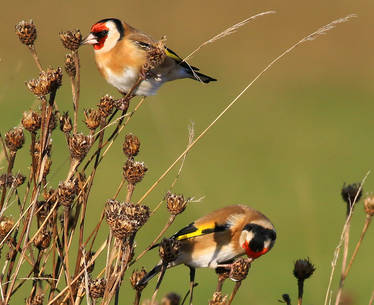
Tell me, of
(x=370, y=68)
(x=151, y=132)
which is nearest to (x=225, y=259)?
(x=151, y=132)

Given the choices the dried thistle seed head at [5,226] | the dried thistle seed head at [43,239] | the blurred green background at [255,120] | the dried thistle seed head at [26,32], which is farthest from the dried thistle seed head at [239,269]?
the blurred green background at [255,120]

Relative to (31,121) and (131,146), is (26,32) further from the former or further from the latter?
(131,146)

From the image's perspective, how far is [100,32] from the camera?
3785mm

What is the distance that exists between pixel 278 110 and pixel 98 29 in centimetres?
1140

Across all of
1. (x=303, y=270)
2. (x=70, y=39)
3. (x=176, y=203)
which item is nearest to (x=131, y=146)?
(x=176, y=203)

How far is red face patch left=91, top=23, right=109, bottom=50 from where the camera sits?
12.2 feet

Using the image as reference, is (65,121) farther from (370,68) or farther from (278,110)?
(370,68)

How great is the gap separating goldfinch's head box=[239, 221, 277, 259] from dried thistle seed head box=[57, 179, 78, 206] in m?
0.99

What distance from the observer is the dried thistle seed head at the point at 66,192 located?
229 centimetres

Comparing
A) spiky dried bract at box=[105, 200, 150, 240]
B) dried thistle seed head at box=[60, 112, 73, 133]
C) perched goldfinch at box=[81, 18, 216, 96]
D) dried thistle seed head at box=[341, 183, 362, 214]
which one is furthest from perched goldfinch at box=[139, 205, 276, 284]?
spiky dried bract at box=[105, 200, 150, 240]

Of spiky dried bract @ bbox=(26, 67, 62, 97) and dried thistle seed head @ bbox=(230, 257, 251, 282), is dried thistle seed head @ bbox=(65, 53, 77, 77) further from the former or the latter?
dried thistle seed head @ bbox=(230, 257, 251, 282)

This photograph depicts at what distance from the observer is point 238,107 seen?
15055mm

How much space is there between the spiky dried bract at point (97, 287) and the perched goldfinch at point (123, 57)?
1440 mm

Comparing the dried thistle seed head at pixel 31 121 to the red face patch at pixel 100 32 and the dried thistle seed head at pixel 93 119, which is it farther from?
Result: the red face patch at pixel 100 32
